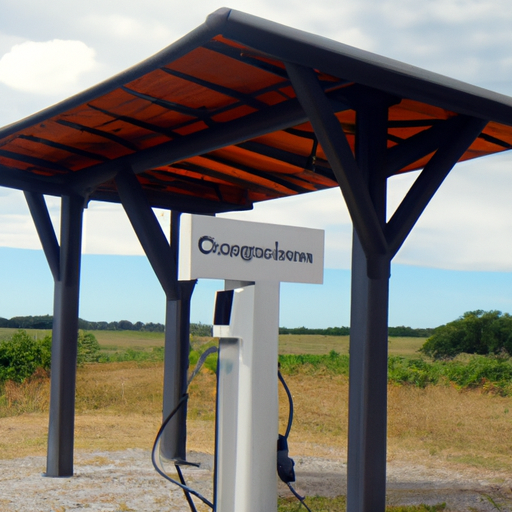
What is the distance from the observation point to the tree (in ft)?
59.3

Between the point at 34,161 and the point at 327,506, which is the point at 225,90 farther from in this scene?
the point at 327,506

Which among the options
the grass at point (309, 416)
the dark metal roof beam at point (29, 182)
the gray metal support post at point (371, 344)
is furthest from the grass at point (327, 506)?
the dark metal roof beam at point (29, 182)

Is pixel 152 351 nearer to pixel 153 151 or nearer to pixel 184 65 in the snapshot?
pixel 153 151

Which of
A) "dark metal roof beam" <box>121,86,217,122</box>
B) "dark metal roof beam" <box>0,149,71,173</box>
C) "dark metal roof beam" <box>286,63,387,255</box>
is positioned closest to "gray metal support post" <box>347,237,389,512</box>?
"dark metal roof beam" <box>286,63,387,255</box>

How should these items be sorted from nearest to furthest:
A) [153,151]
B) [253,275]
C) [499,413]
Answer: [253,275] < [153,151] < [499,413]

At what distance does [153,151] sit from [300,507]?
10.4 ft

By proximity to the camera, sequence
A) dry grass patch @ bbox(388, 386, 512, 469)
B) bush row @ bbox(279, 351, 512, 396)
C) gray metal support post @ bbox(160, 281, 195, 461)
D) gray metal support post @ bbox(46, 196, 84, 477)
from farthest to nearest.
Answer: bush row @ bbox(279, 351, 512, 396) → dry grass patch @ bbox(388, 386, 512, 469) → gray metal support post @ bbox(160, 281, 195, 461) → gray metal support post @ bbox(46, 196, 84, 477)

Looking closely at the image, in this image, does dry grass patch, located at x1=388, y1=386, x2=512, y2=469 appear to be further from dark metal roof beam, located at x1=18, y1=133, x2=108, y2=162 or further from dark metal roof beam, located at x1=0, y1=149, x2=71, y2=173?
dark metal roof beam, located at x1=0, y1=149, x2=71, y2=173

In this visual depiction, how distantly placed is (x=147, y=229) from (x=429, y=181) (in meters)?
2.24

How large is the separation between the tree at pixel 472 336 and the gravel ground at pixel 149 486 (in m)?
10.7

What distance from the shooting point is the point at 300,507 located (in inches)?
217

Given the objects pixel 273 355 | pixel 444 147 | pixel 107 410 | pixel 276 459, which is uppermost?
pixel 444 147

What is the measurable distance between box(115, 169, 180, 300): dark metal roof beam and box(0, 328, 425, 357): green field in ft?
49.1

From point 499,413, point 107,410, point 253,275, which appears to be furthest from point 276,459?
point 107,410
